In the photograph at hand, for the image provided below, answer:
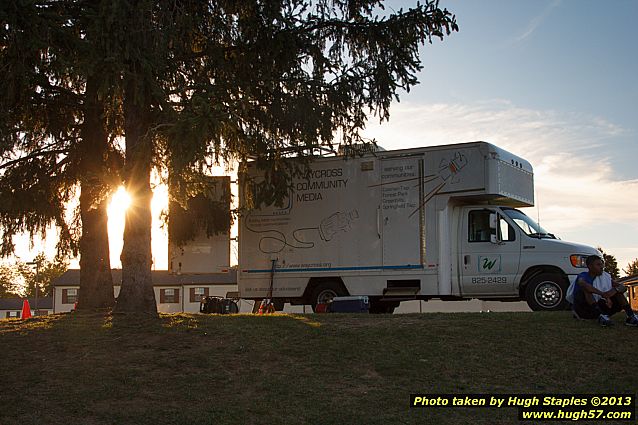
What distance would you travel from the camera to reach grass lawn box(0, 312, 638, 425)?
8.41 m

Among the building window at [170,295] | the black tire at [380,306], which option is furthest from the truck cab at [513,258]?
the building window at [170,295]

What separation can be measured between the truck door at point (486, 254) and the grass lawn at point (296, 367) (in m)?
2.59

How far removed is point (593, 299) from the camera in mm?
11867

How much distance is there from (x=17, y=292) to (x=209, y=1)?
9792 centimetres

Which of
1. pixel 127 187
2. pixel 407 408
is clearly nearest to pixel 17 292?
pixel 127 187

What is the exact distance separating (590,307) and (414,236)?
174 inches

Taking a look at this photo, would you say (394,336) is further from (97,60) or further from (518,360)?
(97,60)

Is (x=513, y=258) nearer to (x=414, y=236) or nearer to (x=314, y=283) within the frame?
(x=414, y=236)

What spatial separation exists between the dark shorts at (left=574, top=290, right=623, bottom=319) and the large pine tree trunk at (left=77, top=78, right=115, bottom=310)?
9.22 meters

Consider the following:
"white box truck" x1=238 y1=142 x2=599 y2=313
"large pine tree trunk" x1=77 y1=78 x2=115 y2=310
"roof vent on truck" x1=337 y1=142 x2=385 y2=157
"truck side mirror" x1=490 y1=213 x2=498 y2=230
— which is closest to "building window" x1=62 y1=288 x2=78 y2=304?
"large pine tree trunk" x1=77 y1=78 x2=115 y2=310

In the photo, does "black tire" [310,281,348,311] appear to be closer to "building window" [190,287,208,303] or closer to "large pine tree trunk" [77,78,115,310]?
"large pine tree trunk" [77,78,115,310]

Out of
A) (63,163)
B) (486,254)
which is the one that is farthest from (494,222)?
(63,163)

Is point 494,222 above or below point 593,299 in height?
above

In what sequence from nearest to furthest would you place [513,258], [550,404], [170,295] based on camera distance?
[550,404] < [513,258] < [170,295]
